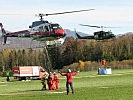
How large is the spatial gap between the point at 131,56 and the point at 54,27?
108 m

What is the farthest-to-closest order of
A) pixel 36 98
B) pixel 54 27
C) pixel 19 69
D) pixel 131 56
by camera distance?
1. pixel 131 56
2. pixel 19 69
3. pixel 54 27
4. pixel 36 98

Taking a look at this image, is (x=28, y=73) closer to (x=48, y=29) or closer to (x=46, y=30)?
(x=46, y=30)

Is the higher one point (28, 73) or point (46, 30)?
point (46, 30)

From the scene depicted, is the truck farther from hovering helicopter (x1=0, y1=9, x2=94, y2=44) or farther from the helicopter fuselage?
the helicopter fuselage

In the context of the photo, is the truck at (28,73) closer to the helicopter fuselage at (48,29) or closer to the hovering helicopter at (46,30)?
the hovering helicopter at (46,30)

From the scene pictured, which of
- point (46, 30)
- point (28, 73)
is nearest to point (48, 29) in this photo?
point (46, 30)

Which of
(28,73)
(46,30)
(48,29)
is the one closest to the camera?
(48,29)

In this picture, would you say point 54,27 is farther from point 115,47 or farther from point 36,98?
point 115,47

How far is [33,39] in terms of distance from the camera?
73750 mm

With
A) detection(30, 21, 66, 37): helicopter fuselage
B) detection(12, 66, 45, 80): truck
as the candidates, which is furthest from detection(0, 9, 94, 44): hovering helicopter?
detection(12, 66, 45, 80): truck

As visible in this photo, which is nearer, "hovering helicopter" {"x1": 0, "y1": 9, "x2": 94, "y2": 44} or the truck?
"hovering helicopter" {"x1": 0, "y1": 9, "x2": 94, "y2": 44}

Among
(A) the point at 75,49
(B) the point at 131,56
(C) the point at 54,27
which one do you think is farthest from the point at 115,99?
(A) the point at 75,49

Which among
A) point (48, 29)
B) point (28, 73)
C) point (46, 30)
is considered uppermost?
point (48, 29)

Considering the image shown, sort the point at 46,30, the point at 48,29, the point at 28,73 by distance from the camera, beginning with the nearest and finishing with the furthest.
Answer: the point at 48,29, the point at 46,30, the point at 28,73
